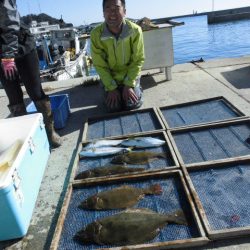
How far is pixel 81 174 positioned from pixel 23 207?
75cm

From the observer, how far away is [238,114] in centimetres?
439

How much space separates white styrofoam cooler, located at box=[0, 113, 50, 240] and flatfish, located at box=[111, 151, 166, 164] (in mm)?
815

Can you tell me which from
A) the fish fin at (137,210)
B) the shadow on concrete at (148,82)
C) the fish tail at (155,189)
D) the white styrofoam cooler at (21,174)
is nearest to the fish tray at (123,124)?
the white styrofoam cooler at (21,174)

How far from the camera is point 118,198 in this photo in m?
2.87

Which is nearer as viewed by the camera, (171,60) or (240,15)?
(171,60)

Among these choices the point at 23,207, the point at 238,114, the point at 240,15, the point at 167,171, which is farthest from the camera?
the point at 240,15

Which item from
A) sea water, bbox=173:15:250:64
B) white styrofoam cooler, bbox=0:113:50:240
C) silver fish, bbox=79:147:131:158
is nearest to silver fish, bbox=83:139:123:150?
silver fish, bbox=79:147:131:158

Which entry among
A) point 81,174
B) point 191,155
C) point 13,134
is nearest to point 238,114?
point 191,155

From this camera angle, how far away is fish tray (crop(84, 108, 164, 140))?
441 cm

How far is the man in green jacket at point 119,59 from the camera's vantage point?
5039 millimetres

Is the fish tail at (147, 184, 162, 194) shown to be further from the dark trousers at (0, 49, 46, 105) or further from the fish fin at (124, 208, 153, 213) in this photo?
the dark trousers at (0, 49, 46, 105)

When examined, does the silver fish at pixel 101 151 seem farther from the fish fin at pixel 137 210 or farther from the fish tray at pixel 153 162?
the fish fin at pixel 137 210

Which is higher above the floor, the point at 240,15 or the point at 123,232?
the point at 123,232

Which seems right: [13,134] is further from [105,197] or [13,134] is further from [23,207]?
[105,197]
